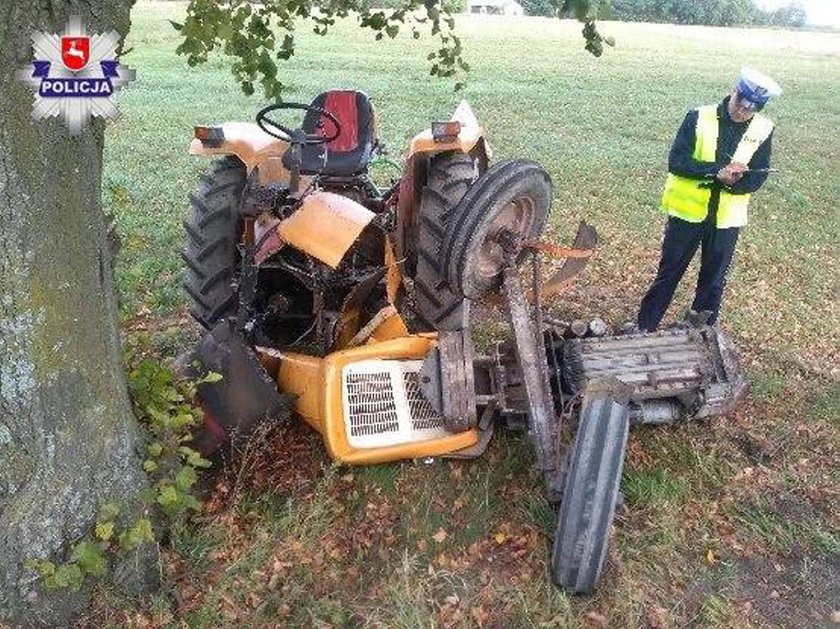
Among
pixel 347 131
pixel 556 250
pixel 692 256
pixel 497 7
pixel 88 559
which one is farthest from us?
pixel 497 7

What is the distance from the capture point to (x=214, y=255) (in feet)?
15.1

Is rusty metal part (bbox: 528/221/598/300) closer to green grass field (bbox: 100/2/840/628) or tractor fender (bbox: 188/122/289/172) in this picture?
green grass field (bbox: 100/2/840/628)

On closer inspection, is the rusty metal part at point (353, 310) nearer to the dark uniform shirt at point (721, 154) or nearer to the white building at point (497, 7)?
the dark uniform shirt at point (721, 154)

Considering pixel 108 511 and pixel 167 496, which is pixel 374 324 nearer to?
pixel 167 496

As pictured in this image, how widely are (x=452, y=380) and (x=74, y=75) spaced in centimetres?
201

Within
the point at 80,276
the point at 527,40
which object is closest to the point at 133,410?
the point at 80,276

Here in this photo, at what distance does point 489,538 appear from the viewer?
3.68 m

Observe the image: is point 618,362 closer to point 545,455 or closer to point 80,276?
point 545,455

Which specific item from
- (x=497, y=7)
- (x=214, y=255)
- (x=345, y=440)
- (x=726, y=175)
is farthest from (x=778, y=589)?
(x=497, y=7)

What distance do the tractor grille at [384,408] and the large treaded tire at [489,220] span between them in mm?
552

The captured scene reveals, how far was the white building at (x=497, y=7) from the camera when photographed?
51812 millimetres

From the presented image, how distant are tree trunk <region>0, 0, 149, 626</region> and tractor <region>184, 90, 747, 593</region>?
79 centimetres

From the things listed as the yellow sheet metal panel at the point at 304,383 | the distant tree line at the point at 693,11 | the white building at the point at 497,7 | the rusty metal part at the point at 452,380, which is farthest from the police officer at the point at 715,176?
the white building at the point at 497,7

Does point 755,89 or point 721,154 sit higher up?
point 755,89
